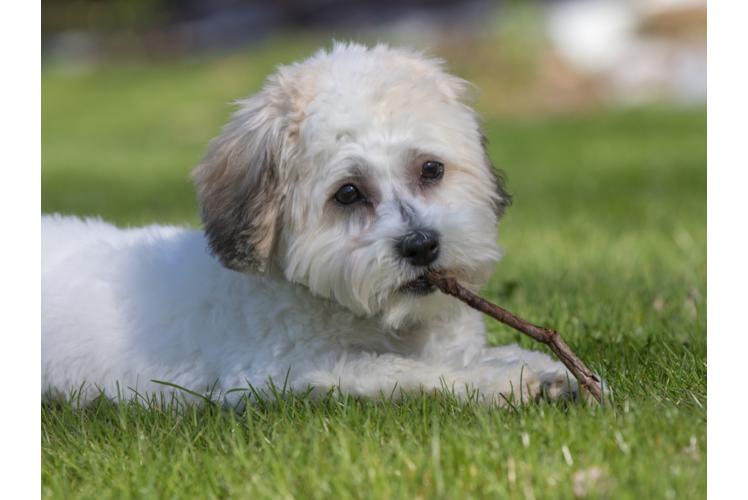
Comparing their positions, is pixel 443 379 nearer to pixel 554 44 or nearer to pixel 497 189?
pixel 497 189

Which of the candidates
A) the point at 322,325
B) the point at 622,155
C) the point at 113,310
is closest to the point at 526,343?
the point at 322,325

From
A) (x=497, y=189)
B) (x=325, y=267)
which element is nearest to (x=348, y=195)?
(x=325, y=267)

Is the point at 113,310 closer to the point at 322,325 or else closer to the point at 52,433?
the point at 52,433

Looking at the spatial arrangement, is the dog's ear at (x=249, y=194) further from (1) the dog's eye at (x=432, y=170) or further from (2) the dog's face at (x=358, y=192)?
(1) the dog's eye at (x=432, y=170)

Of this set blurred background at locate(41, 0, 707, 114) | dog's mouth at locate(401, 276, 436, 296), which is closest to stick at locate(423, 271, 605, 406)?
dog's mouth at locate(401, 276, 436, 296)

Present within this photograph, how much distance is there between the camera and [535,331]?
278cm

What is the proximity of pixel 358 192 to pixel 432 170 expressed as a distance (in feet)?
0.99

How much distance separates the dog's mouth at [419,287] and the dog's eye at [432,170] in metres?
0.42

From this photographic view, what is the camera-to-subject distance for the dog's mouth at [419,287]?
114 inches

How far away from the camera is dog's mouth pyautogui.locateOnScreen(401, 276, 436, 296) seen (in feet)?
9.46

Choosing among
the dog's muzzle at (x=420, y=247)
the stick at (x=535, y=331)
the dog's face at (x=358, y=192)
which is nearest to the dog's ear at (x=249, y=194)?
the dog's face at (x=358, y=192)

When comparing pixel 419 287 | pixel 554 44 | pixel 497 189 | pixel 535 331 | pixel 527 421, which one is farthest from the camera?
pixel 554 44

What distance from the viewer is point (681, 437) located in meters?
2.33

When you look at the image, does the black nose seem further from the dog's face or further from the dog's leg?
the dog's leg
